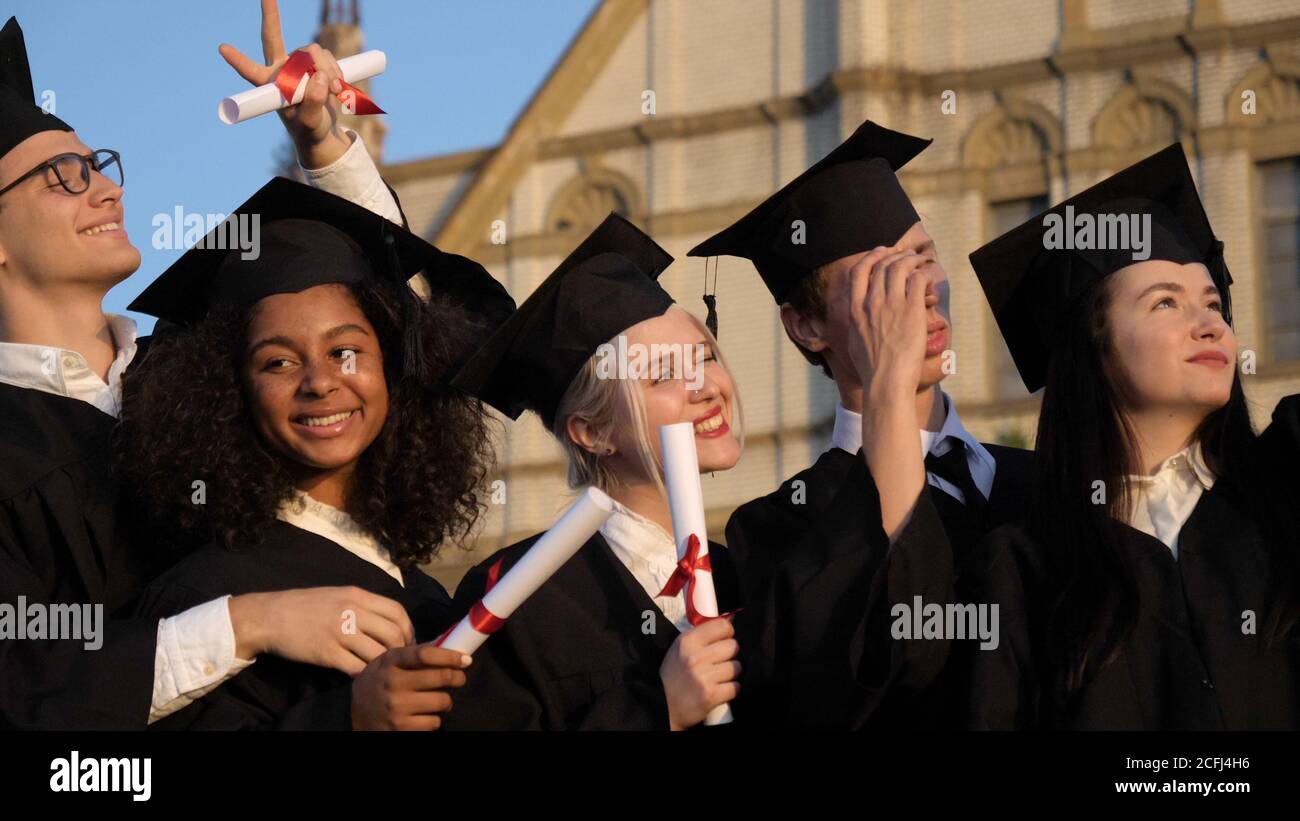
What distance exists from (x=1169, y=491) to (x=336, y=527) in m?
1.97

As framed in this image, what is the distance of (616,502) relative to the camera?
16.6ft

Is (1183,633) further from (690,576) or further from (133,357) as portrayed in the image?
(133,357)

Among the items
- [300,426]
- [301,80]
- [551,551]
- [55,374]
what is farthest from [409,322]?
[551,551]

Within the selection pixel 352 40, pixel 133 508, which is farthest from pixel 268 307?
pixel 352 40

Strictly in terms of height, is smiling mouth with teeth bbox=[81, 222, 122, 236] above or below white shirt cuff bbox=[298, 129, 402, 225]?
below

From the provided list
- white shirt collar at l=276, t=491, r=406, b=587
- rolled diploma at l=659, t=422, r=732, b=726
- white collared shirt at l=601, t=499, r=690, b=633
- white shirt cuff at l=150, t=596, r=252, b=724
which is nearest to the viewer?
rolled diploma at l=659, t=422, r=732, b=726

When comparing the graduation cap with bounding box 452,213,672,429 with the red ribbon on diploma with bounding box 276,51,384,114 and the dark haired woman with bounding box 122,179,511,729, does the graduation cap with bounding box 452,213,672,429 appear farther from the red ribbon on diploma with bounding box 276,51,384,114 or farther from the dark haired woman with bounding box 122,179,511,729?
the red ribbon on diploma with bounding box 276,51,384,114

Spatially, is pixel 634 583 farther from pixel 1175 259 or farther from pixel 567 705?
pixel 1175 259

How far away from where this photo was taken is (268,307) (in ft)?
17.1

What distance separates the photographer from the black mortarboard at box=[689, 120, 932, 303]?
5555mm

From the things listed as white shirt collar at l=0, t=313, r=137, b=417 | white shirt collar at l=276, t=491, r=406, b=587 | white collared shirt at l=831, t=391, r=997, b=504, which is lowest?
white shirt collar at l=276, t=491, r=406, b=587

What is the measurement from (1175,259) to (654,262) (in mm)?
1360

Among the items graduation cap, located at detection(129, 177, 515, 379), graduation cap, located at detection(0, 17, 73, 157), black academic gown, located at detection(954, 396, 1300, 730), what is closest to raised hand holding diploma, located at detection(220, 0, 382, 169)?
graduation cap, located at detection(129, 177, 515, 379)

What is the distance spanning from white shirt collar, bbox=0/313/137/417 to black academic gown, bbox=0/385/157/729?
0.10ft
